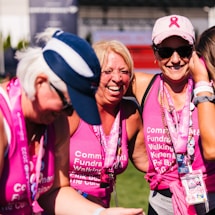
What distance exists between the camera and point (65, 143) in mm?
3234

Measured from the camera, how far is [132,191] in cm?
809

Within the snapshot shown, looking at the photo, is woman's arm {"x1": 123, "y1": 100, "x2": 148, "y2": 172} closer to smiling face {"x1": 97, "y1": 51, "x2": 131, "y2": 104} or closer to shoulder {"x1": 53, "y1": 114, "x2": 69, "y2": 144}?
smiling face {"x1": 97, "y1": 51, "x2": 131, "y2": 104}

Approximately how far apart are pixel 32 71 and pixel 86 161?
58.3 inches

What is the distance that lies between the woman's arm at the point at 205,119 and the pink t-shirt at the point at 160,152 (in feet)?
1.01

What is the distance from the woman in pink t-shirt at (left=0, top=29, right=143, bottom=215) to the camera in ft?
9.18

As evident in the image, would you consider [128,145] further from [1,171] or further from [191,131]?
[1,171]

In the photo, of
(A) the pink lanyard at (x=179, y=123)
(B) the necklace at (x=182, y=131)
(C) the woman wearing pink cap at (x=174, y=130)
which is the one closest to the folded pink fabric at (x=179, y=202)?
(C) the woman wearing pink cap at (x=174, y=130)

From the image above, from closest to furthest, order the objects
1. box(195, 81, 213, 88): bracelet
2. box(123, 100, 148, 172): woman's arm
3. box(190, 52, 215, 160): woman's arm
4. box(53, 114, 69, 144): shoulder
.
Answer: box(53, 114, 69, 144): shoulder < box(190, 52, 215, 160): woman's arm < box(195, 81, 213, 88): bracelet < box(123, 100, 148, 172): woman's arm

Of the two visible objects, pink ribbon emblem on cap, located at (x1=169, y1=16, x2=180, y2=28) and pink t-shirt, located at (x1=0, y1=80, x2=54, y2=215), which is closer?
pink t-shirt, located at (x1=0, y1=80, x2=54, y2=215)

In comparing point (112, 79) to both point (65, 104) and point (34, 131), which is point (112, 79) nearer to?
point (34, 131)

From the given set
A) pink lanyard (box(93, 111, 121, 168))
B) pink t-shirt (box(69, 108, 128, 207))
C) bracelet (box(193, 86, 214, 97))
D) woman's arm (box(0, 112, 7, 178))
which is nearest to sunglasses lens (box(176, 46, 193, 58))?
bracelet (box(193, 86, 214, 97))

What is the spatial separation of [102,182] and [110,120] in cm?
42

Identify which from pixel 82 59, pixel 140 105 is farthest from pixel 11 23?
pixel 82 59

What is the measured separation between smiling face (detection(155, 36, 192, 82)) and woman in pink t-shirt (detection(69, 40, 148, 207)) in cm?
24
